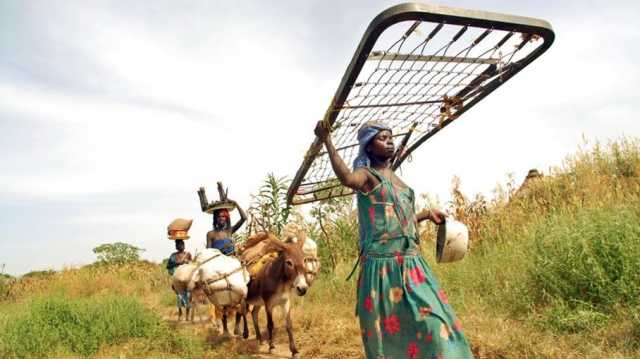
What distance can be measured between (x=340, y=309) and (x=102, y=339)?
3551 mm

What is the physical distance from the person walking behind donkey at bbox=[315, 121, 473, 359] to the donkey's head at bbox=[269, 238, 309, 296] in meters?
2.22

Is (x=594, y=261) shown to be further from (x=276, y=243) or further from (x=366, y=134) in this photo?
(x=276, y=243)

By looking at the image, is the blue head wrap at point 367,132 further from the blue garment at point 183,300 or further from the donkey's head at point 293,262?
the blue garment at point 183,300

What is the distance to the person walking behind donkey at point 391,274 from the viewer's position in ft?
9.54

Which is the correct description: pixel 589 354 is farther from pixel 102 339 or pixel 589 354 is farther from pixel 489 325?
pixel 102 339

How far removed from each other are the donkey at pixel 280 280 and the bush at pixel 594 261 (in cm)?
286

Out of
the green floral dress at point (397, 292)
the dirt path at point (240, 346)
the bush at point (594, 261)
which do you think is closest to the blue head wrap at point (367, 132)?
the green floral dress at point (397, 292)

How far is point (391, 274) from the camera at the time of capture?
10.1 feet

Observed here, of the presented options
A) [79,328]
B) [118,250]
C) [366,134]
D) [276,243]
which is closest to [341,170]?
[366,134]

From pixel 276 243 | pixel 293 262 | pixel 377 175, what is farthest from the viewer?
pixel 276 243

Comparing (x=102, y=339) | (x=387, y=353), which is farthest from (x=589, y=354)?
(x=102, y=339)

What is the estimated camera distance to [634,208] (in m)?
5.77

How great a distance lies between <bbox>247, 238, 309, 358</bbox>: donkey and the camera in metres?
5.71

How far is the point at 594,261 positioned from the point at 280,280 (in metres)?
3.67
